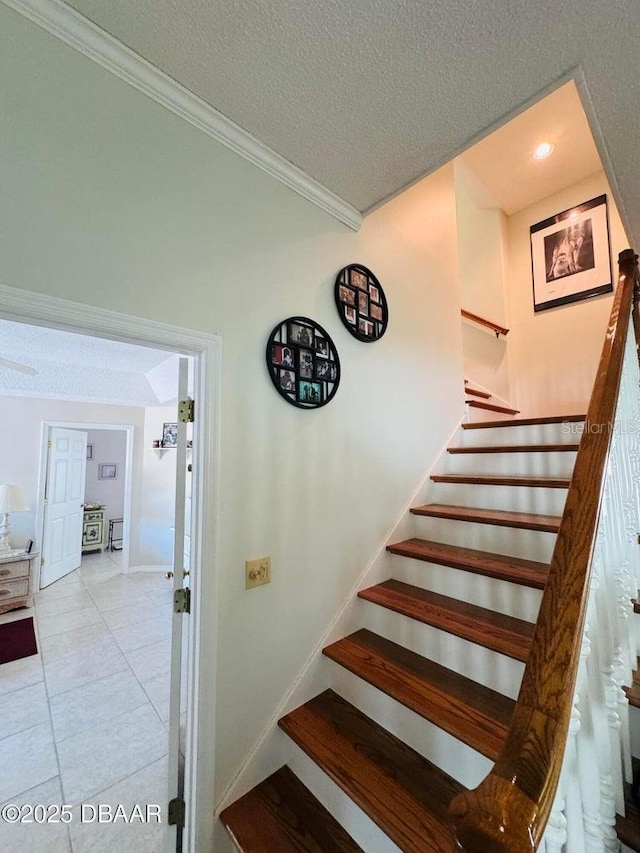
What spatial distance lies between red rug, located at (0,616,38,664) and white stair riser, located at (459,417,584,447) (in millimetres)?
3913

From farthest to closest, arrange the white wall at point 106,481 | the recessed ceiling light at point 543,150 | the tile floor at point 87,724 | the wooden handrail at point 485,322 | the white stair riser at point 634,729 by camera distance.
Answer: the white wall at point 106,481, the wooden handrail at point 485,322, the recessed ceiling light at point 543,150, the tile floor at point 87,724, the white stair riser at point 634,729

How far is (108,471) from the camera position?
707 centimetres

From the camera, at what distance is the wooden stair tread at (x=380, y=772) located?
3.46ft

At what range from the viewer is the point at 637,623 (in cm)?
116

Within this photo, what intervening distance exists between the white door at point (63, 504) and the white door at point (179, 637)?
159 inches

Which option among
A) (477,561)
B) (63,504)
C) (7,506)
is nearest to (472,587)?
(477,561)

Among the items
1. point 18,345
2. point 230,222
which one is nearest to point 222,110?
point 230,222

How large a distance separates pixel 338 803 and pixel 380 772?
179mm

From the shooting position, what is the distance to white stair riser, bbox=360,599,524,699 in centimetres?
132

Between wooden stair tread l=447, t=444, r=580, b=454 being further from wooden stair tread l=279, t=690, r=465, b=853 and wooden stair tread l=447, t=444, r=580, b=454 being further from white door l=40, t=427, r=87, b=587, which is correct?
white door l=40, t=427, r=87, b=587

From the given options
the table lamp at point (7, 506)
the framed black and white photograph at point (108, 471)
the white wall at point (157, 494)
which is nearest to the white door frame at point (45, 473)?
the white wall at point (157, 494)

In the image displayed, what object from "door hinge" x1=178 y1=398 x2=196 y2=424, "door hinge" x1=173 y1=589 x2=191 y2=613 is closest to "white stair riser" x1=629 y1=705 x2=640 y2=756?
"door hinge" x1=173 y1=589 x2=191 y2=613

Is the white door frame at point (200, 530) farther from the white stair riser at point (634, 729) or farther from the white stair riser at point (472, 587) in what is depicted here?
the white stair riser at point (634, 729)

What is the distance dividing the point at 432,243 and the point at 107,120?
83.4 inches
